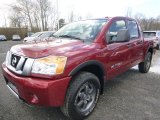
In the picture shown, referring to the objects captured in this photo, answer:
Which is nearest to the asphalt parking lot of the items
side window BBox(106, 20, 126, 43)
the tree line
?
side window BBox(106, 20, 126, 43)

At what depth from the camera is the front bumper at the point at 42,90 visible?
2.53 metres

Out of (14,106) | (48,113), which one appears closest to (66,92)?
(48,113)

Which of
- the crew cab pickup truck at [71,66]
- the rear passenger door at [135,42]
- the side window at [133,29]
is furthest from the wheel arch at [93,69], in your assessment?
the side window at [133,29]

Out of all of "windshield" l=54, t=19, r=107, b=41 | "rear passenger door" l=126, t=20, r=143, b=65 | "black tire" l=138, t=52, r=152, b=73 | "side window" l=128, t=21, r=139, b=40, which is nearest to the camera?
"windshield" l=54, t=19, r=107, b=41

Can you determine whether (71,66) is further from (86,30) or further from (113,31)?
(113,31)

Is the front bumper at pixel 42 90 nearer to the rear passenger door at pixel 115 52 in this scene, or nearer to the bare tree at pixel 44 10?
the rear passenger door at pixel 115 52

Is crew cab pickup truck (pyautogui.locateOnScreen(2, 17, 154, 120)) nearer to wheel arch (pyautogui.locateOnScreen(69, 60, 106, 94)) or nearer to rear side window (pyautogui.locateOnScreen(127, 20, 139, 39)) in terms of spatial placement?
wheel arch (pyautogui.locateOnScreen(69, 60, 106, 94))

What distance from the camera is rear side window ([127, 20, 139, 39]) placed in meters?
4.80

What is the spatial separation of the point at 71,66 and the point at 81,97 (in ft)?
2.28

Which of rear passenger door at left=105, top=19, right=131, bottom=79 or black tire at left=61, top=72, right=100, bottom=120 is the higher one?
rear passenger door at left=105, top=19, right=131, bottom=79

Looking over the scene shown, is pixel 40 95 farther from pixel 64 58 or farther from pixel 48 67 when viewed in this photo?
pixel 64 58

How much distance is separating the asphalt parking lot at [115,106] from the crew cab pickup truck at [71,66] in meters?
0.38

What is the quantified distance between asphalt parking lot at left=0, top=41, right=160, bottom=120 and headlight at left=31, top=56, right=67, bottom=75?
3.34 ft

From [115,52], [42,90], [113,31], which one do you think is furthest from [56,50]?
[113,31]
